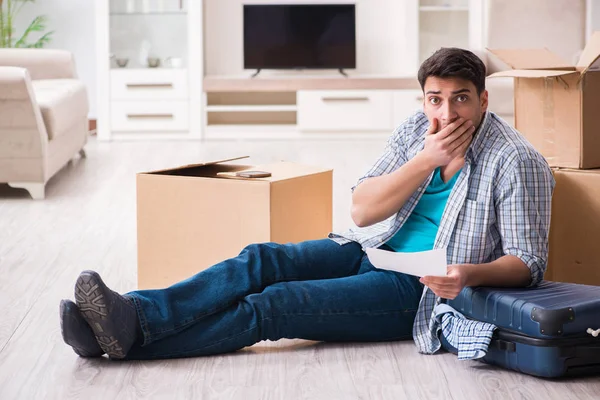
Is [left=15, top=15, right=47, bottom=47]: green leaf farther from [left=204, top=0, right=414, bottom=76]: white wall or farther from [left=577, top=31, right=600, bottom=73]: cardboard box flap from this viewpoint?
[left=577, top=31, right=600, bottom=73]: cardboard box flap

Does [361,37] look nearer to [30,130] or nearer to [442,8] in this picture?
[442,8]

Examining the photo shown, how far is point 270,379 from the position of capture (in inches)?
78.0

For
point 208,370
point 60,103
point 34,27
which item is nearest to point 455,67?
point 208,370

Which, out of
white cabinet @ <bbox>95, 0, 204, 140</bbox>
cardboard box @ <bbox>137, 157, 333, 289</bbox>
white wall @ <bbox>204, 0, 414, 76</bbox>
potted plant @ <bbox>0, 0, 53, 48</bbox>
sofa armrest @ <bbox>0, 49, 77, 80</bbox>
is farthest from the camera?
white wall @ <bbox>204, 0, 414, 76</bbox>

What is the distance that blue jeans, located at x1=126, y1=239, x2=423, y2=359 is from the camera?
203 cm

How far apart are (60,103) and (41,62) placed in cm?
100

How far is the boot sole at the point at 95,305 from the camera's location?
6.31 ft

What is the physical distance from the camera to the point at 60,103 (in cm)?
477

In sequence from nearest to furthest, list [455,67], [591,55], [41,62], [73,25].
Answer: [455,67] < [591,55] < [41,62] < [73,25]

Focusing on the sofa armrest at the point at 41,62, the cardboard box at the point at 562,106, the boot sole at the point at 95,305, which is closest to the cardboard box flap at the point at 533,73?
the cardboard box at the point at 562,106

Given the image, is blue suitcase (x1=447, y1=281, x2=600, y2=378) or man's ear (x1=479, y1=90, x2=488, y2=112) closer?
blue suitcase (x1=447, y1=281, x2=600, y2=378)

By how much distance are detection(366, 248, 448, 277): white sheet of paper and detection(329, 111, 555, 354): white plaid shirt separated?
11 cm

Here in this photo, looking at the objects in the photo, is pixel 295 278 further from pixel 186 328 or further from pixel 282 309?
pixel 186 328

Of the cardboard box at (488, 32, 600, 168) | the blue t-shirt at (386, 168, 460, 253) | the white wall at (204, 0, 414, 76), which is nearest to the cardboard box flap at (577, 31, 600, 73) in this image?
the cardboard box at (488, 32, 600, 168)
